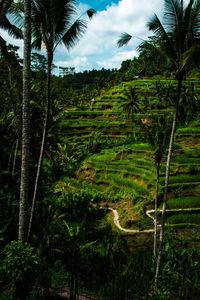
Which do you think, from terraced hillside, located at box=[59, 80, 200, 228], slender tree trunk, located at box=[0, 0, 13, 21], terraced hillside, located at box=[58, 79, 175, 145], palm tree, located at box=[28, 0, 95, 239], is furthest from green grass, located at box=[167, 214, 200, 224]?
terraced hillside, located at box=[58, 79, 175, 145]

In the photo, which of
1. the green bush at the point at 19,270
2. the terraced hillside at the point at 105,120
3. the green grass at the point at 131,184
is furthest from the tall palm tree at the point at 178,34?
the terraced hillside at the point at 105,120

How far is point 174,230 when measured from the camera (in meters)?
13.5

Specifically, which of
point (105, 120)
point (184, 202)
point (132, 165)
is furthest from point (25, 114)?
point (105, 120)

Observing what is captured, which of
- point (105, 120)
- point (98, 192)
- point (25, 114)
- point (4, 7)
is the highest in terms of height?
point (4, 7)

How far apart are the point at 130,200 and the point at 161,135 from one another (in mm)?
8924

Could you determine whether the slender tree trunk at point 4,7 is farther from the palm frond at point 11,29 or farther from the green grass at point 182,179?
the green grass at point 182,179

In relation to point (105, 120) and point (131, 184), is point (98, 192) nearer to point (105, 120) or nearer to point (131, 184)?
point (131, 184)

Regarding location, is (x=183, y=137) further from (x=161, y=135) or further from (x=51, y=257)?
(x=51, y=257)

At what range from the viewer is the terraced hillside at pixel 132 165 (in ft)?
52.1

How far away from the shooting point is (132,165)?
2227 centimetres

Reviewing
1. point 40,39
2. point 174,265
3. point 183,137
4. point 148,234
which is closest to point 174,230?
point 148,234

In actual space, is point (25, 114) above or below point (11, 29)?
below

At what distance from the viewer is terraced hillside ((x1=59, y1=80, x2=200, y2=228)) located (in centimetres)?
1588

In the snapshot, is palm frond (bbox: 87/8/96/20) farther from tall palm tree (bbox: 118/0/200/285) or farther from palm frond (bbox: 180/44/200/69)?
palm frond (bbox: 180/44/200/69)
